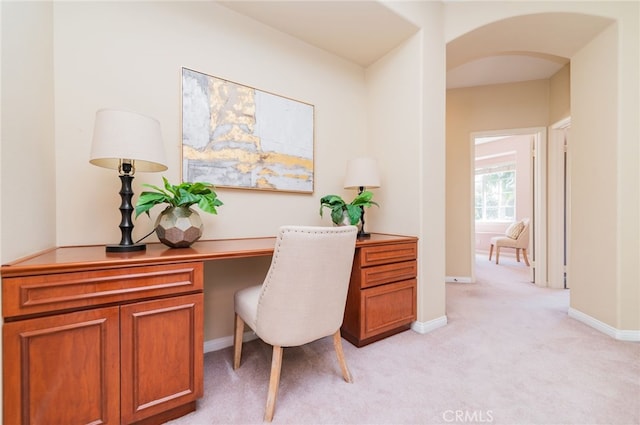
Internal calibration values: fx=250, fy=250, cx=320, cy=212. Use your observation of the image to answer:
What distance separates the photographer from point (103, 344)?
0.95 m

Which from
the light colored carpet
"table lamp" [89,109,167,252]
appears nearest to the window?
the light colored carpet

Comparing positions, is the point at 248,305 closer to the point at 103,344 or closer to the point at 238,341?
the point at 238,341

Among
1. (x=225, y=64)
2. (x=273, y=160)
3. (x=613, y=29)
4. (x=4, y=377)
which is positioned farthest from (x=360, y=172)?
(x=613, y=29)

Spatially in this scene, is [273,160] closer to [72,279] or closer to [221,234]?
[221,234]

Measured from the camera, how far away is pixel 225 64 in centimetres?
183

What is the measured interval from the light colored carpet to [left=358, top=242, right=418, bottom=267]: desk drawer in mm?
607

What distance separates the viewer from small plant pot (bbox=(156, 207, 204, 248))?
1315 millimetres

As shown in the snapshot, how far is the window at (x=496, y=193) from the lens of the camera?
18.6 feet

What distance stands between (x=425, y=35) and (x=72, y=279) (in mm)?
2695

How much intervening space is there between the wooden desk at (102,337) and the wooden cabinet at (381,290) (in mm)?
860

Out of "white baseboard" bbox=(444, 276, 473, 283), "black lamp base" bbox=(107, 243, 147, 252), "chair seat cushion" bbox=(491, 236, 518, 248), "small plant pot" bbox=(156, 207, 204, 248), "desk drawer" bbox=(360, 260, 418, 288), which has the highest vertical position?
"small plant pot" bbox=(156, 207, 204, 248)

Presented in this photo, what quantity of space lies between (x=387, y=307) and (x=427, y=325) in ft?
1.44

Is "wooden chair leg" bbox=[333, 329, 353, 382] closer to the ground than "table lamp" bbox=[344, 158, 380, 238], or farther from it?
closer to the ground

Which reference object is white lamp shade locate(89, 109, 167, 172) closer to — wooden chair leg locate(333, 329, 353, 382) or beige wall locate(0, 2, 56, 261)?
beige wall locate(0, 2, 56, 261)
